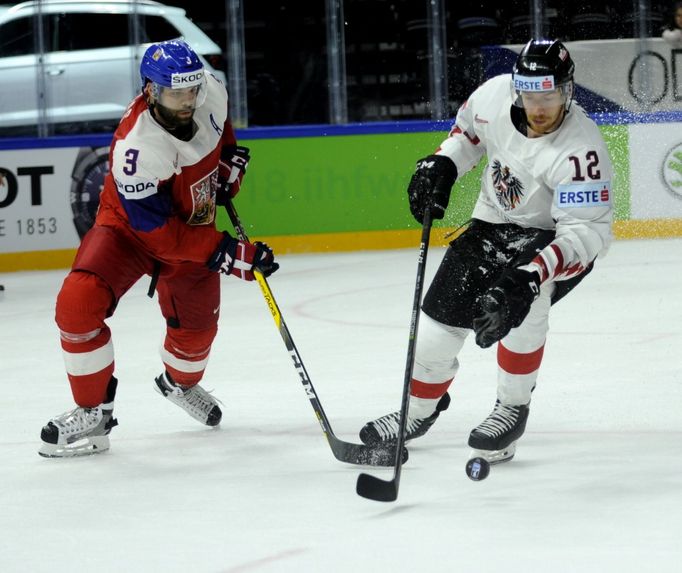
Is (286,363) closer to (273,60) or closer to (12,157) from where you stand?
(12,157)

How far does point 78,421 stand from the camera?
3.17m

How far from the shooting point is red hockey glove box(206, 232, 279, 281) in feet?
10.1

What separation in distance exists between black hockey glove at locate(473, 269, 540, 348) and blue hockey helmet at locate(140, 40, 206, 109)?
0.88 metres

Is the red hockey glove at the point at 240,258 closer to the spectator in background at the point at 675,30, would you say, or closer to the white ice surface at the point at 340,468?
the white ice surface at the point at 340,468

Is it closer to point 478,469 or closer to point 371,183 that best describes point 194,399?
point 478,469

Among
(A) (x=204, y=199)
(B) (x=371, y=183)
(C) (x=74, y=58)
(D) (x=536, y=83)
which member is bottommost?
(B) (x=371, y=183)

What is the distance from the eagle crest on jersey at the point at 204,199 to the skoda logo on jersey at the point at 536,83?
858 millimetres

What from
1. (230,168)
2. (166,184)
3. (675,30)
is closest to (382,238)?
(675,30)

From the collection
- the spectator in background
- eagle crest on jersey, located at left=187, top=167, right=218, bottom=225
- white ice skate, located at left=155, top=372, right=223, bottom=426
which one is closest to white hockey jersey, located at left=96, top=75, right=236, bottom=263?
eagle crest on jersey, located at left=187, top=167, right=218, bottom=225

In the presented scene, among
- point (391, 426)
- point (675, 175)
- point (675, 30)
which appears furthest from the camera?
point (675, 30)

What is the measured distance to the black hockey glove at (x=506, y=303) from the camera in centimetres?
262

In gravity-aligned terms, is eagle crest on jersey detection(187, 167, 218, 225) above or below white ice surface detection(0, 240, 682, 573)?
above

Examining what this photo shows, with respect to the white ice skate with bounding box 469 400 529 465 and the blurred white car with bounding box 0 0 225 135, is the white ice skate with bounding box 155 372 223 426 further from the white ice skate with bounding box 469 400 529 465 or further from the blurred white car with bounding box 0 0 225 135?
the blurred white car with bounding box 0 0 225 135

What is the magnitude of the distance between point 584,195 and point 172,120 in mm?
992
